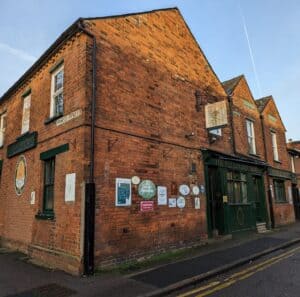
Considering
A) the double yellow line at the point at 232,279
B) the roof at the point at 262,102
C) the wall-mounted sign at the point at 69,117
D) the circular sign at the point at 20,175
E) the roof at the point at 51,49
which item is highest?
the roof at the point at 262,102

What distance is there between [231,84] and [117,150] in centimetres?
1030

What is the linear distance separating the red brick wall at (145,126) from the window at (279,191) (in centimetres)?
738

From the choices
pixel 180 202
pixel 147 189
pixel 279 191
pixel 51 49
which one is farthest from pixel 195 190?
pixel 279 191

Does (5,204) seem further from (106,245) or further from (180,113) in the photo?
(180,113)

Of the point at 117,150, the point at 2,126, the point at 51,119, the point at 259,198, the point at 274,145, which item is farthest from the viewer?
the point at 274,145

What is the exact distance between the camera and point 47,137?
9430 millimetres

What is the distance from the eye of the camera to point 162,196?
9.48 meters

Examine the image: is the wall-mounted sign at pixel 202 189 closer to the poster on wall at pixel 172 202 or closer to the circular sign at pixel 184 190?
the circular sign at pixel 184 190

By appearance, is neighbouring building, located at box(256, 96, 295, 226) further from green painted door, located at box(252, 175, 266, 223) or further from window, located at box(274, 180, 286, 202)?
green painted door, located at box(252, 175, 266, 223)

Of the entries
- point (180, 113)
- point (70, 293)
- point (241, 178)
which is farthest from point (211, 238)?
point (70, 293)

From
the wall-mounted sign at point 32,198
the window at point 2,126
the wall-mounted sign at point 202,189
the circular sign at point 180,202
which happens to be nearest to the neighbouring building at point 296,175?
the wall-mounted sign at point 202,189

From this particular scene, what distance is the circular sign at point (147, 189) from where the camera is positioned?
879 cm

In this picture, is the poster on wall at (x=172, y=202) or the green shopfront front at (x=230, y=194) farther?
the green shopfront front at (x=230, y=194)

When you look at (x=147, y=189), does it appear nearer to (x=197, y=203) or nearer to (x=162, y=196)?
(x=162, y=196)
